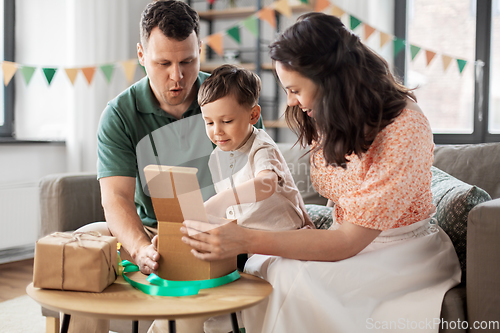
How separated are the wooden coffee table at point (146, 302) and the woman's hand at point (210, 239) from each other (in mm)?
71

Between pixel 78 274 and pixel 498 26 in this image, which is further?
pixel 498 26

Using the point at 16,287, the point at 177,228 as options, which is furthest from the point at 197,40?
the point at 16,287

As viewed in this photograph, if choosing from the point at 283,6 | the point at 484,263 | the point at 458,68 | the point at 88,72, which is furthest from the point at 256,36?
the point at 484,263


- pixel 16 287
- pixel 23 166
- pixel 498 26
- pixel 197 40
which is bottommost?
pixel 16 287

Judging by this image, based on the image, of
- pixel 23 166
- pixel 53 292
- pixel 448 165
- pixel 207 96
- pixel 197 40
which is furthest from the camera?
pixel 23 166

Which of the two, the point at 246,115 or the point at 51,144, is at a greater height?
the point at 246,115

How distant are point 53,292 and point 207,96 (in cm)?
57

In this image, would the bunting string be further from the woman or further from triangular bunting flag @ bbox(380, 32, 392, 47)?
the woman

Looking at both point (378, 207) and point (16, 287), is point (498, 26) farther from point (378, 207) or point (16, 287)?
point (16, 287)

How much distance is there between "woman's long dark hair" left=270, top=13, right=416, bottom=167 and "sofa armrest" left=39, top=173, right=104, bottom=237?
3.85 ft

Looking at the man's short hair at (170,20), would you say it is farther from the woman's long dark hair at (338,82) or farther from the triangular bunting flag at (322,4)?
the triangular bunting flag at (322,4)

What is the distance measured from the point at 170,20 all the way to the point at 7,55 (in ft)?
7.82

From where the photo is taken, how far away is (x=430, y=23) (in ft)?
11.6

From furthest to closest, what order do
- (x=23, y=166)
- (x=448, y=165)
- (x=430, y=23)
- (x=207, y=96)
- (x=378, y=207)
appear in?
(x=430, y=23), (x=23, y=166), (x=448, y=165), (x=207, y=96), (x=378, y=207)
